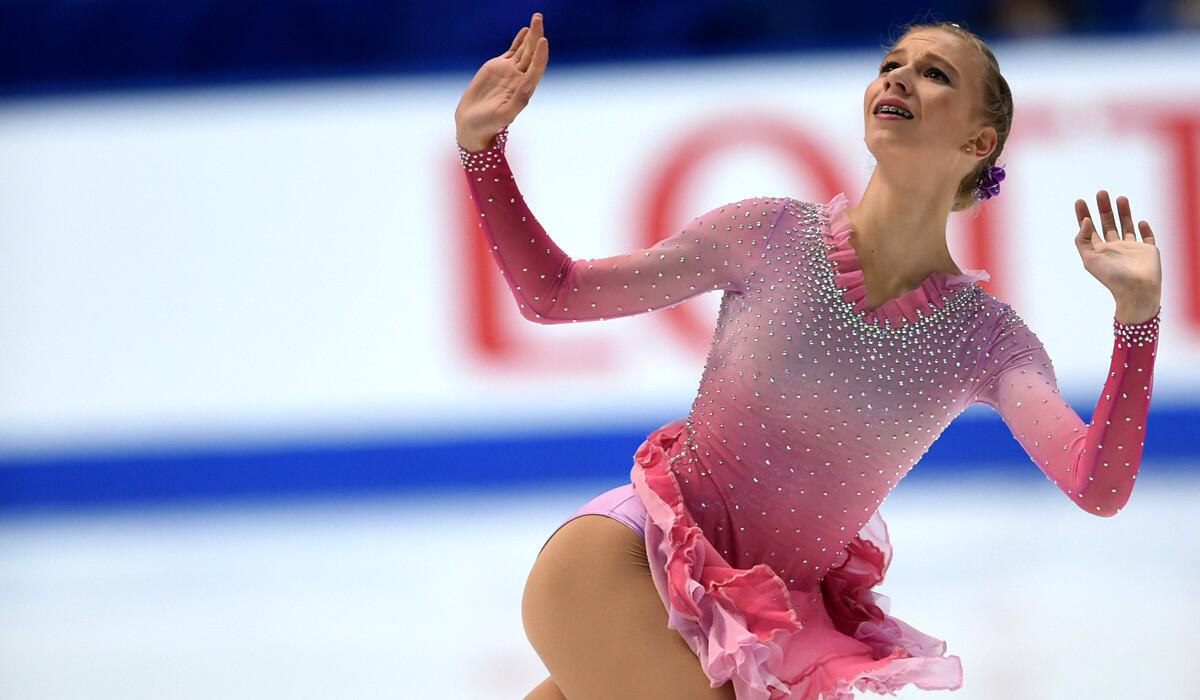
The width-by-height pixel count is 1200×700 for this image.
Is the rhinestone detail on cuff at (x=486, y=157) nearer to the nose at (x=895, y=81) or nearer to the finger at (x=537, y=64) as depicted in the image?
the finger at (x=537, y=64)

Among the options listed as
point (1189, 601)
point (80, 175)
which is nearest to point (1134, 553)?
point (1189, 601)

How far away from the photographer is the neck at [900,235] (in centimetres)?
190

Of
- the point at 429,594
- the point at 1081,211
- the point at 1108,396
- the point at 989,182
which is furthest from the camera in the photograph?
the point at 429,594

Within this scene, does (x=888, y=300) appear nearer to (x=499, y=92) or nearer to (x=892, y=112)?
(x=892, y=112)

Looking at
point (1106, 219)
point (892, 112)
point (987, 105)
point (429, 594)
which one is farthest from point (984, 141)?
point (429, 594)

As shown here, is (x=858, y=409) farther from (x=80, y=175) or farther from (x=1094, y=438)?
(x=80, y=175)

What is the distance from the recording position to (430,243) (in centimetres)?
533

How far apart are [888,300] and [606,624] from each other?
0.59 m

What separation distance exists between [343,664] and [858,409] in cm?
188

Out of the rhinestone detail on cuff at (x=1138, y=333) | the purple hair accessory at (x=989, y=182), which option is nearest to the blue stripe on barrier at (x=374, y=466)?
the purple hair accessory at (x=989, y=182)

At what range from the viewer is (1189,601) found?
3582 mm

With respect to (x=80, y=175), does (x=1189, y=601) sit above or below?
below

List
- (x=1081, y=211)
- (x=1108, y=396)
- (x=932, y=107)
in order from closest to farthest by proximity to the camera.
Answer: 1. (x=1108, y=396)
2. (x=1081, y=211)
3. (x=932, y=107)

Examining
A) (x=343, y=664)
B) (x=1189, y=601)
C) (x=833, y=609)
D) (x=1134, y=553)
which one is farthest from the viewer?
(x=1134, y=553)
